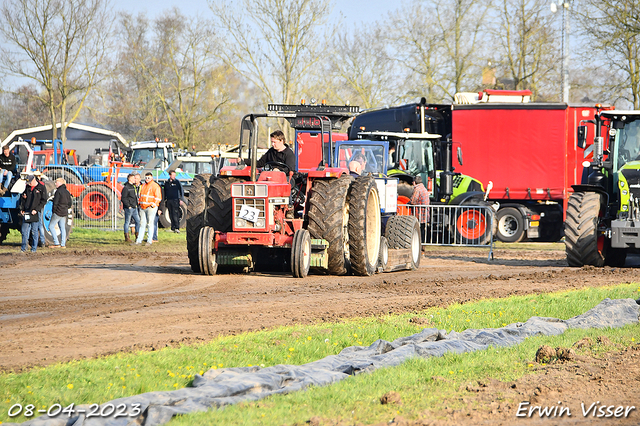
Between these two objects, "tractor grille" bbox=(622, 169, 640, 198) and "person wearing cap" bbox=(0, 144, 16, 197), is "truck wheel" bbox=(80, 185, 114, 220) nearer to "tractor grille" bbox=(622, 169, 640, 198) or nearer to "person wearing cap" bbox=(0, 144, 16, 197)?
"person wearing cap" bbox=(0, 144, 16, 197)

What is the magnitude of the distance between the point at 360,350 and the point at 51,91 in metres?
33.1

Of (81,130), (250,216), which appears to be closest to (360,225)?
(250,216)

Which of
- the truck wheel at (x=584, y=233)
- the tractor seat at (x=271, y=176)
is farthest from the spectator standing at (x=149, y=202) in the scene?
the truck wheel at (x=584, y=233)

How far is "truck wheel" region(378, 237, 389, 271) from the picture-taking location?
13.8 m

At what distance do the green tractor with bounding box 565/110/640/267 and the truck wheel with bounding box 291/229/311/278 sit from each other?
223 inches

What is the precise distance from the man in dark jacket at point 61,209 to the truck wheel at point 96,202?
4929 mm

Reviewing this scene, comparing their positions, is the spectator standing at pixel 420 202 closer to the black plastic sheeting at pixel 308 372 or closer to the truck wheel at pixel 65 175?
the black plastic sheeting at pixel 308 372

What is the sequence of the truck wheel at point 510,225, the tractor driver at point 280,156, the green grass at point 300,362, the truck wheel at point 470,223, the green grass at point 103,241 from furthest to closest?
1. the truck wheel at point 510,225
2. the green grass at point 103,241
3. the truck wheel at point 470,223
4. the tractor driver at point 280,156
5. the green grass at point 300,362

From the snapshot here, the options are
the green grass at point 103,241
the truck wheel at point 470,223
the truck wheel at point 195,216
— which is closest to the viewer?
the truck wheel at point 195,216

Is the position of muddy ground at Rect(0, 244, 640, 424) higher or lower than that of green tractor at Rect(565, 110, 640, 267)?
lower

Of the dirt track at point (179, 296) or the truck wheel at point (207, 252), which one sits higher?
the truck wheel at point (207, 252)

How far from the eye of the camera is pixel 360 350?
6523 mm

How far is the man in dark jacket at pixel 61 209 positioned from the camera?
18422 mm

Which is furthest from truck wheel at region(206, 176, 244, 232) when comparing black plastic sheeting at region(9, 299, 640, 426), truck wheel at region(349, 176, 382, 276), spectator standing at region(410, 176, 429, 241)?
spectator standing at region(410, 176, 429, 241)
